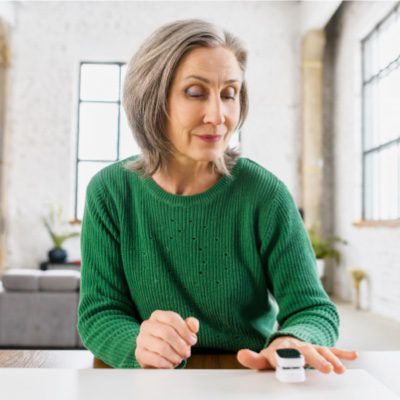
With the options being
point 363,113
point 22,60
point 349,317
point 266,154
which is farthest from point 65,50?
point 349,317

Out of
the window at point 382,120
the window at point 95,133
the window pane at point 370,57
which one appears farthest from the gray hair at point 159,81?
the window at point 95,133

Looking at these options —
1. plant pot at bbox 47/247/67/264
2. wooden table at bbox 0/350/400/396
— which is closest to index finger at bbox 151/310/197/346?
wooden table at bbox 0/350/400/396

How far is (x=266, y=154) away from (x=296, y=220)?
24.7 feet

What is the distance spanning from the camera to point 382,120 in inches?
261

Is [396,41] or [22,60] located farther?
[22,60]

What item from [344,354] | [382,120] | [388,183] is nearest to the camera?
[344,354]

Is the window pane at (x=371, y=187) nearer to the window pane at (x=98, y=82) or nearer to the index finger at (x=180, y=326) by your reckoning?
the window pane at (x=98, y=82)

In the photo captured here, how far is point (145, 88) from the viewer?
110 cm

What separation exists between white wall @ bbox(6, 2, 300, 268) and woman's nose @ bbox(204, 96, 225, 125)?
7.52 metres

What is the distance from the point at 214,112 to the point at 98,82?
8.15m

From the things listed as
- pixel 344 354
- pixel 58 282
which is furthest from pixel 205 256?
pixel 58 282

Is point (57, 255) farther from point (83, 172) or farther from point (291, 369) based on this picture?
point (291, 369)

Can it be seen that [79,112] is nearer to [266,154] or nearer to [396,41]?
[266,154]

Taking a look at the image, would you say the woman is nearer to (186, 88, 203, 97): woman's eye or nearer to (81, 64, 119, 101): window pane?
(186, 88, 203, 97): woman's eye
